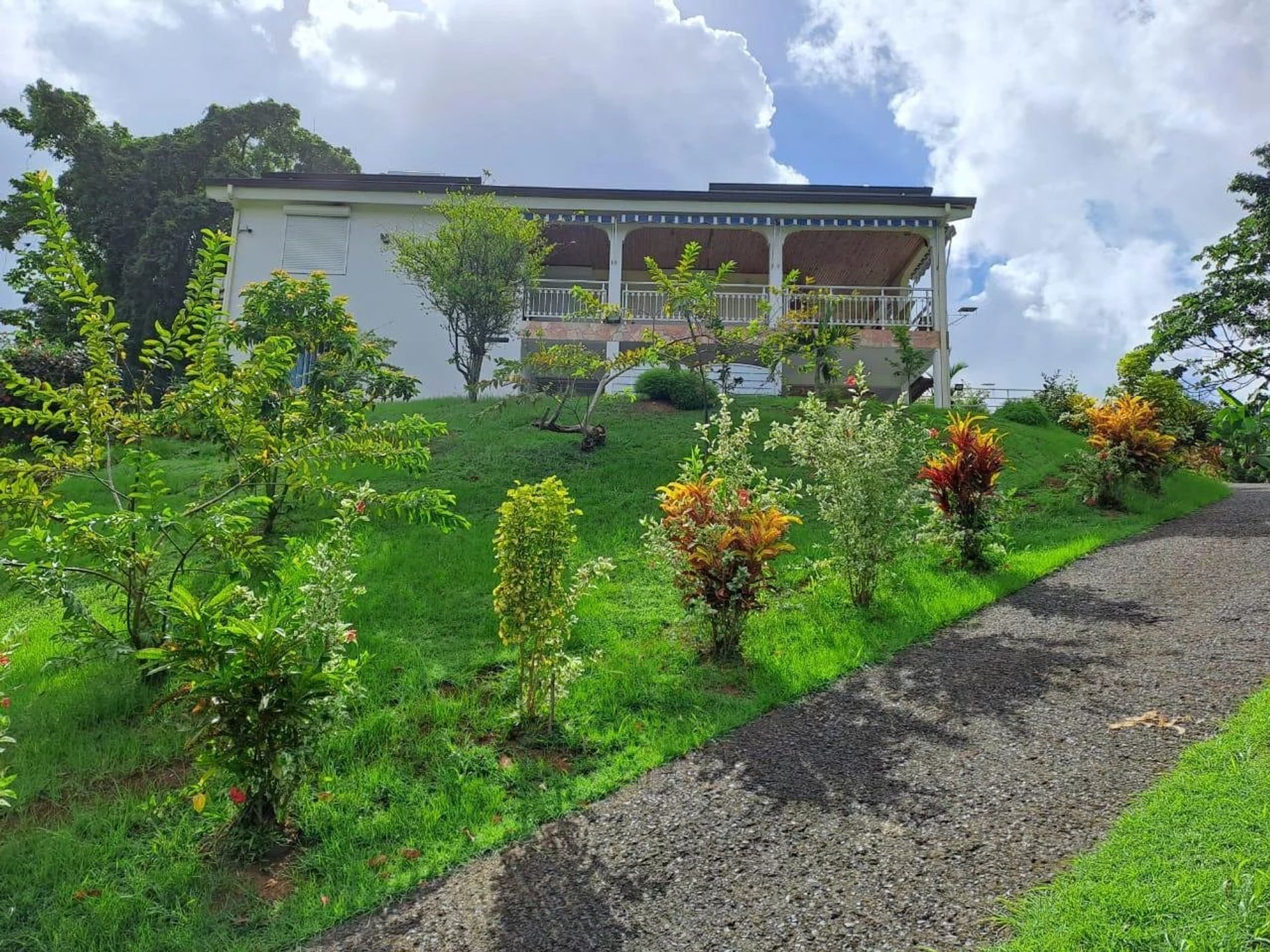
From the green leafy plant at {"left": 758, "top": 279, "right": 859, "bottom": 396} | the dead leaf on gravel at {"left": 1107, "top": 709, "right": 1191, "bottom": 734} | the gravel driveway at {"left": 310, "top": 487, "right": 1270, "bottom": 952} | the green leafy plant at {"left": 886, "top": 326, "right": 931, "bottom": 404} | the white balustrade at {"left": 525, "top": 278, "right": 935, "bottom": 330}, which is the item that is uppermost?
the white balustrade at {"left": 525, "top": 278, "right": 935, "bottom": 330}

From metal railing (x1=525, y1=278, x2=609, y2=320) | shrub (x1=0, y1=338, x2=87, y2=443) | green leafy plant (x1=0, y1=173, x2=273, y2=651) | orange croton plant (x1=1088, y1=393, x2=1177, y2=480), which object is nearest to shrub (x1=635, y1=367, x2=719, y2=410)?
metal railing (x1=525, y1=278, x2=609, y2=320)

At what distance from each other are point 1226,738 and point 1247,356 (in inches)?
835

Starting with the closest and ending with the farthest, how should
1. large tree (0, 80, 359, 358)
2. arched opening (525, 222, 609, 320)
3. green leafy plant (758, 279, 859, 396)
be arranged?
green leafy plant (758, 279, 859, 396), arched opening (525, 222, 609, 320), large tree (0, 80, 359, 358)

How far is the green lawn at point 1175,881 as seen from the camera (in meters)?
2.24

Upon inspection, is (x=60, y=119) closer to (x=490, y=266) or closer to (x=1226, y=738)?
(x=490, y=266)

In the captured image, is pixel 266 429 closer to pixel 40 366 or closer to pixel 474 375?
pixel 474 375

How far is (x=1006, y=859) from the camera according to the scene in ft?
9.35

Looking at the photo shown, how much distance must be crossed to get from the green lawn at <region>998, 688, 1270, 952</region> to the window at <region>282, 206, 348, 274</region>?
62.5 feet

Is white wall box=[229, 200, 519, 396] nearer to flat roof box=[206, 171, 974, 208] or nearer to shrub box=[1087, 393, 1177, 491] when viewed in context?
flat roof box=[206, 171, 974, 208]

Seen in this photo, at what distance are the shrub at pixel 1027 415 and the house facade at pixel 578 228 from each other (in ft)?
6.30

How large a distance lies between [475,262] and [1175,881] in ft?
44.3

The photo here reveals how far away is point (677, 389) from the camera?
1434cm

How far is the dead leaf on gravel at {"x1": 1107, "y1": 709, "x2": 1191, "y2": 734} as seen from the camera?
3.76m

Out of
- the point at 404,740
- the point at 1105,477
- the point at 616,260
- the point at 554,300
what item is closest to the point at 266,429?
the point at 404,740
